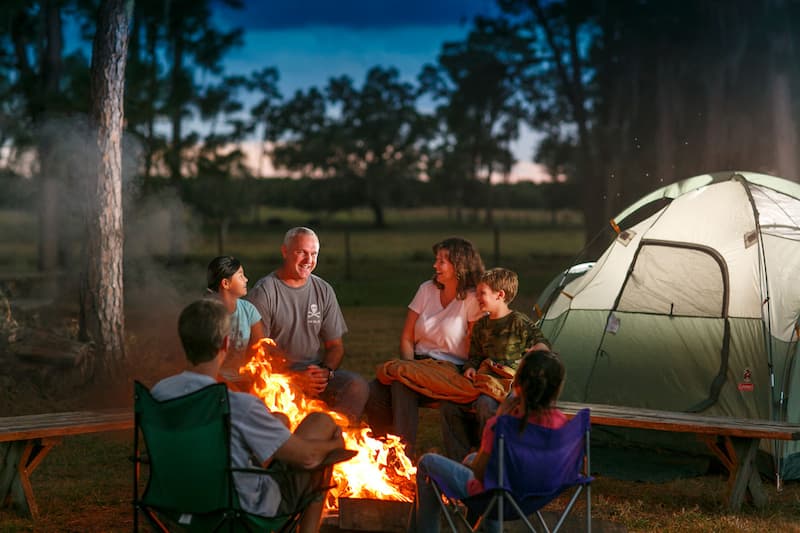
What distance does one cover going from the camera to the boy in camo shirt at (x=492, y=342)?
16.7 ft

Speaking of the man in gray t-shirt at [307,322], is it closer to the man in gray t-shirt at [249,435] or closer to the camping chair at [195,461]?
the man in gray t-shirt at [249,435]

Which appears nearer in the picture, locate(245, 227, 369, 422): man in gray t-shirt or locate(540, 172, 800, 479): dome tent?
locate(245, 227, 369, 422): man in gray t-shirt

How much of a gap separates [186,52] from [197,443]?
21.9 metres

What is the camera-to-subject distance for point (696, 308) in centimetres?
636

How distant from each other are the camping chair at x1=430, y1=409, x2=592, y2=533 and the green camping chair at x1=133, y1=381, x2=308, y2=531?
0.80m

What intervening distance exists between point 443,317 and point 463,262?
13.7 inches

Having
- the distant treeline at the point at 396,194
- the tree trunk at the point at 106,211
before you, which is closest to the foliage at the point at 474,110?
the distant treeline at the point at 396,194

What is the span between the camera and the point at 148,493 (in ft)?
11.6

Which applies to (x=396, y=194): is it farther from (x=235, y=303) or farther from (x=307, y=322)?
(x=235, y=303)

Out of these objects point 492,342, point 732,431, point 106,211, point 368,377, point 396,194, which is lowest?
point 368,377

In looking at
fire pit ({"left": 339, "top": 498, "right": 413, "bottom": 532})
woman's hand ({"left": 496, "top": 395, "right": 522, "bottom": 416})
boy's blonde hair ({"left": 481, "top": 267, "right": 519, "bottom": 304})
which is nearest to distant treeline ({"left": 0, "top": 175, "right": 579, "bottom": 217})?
boy's blonde hair ({"left": 481, "top": 267, "right": 519, "bottom": 304})

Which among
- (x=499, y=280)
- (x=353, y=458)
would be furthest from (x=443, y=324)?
(x=353, y=458)

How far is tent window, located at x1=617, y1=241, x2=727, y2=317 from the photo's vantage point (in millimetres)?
6301

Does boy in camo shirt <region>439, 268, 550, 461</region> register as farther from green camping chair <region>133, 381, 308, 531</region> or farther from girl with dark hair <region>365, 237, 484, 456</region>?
green camping chair <region>133, 381, 308, 531</region>
